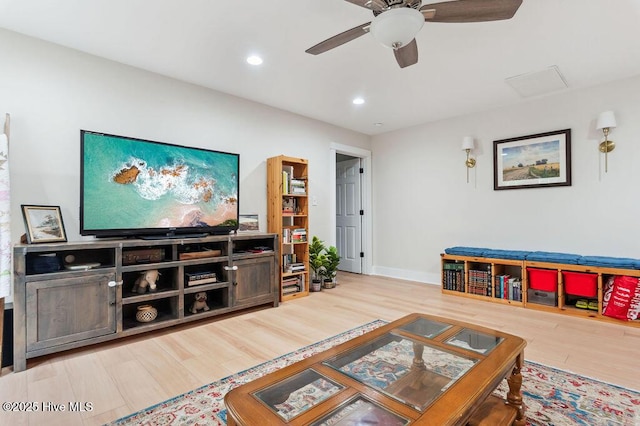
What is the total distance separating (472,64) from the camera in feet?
10.00

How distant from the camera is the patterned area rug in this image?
1.61m

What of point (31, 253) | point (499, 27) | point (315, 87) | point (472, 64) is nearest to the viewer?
point (31, 253)

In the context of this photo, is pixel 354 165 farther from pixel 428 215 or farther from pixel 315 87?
pixel 315 87

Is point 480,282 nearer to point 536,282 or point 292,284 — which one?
point 536,282

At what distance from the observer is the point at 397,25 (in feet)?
5.46

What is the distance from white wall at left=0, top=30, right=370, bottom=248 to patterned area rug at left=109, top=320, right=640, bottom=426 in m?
1.87

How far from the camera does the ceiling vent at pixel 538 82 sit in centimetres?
323

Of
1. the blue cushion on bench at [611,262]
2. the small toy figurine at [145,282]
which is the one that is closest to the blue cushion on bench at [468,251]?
the blue cushion on bench at [611,262]

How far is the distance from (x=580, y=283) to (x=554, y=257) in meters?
0.35

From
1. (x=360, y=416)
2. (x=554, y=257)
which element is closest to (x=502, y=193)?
(x=554, y=257)

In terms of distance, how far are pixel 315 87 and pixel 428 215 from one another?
2.73m

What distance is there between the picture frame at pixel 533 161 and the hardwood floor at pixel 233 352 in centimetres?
163

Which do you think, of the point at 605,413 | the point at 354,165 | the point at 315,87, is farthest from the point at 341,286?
the point at 605,413

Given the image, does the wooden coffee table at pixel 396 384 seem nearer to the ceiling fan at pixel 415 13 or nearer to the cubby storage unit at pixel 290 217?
the ceiling fan at pixel 415 13
